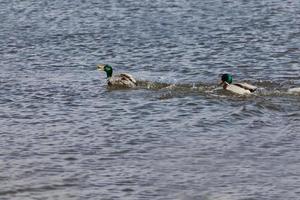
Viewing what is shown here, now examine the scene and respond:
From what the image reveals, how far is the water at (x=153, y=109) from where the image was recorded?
576 inches

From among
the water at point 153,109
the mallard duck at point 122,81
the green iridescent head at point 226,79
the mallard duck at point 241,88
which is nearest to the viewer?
the water at point 153,109

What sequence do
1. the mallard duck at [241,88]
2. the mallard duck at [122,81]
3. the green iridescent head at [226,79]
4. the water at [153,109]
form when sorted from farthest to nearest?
the mallard duck at [122,81] < the green iridescent head at [226,79] < the mallard duck at [241,88] < the water at [153,109]

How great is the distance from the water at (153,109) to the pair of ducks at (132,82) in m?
0.21

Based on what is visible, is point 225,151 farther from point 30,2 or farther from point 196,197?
point 30,2

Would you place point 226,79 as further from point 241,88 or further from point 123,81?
point 123,81

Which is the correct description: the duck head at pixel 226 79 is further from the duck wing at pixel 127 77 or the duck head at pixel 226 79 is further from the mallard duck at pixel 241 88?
the duck wing at pixel 127 77

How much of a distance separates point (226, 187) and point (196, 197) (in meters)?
0.64

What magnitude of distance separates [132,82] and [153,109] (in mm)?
2765

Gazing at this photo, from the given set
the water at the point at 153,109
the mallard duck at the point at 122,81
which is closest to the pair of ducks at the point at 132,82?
the mallard duck at the point at 122,81

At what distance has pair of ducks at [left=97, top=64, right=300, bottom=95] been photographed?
69.0 feet

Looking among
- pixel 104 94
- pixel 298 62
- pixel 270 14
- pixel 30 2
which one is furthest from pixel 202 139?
pixel 30 2

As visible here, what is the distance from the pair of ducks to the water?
21cm

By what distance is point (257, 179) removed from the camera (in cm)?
1449


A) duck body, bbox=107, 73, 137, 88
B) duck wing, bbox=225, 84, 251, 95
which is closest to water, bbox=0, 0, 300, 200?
duck wing, bbox=225, 84, 251, 95
